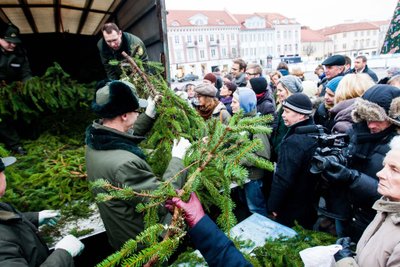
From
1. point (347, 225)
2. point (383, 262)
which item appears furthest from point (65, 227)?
point (347, 225)

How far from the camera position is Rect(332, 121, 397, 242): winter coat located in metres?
2.21

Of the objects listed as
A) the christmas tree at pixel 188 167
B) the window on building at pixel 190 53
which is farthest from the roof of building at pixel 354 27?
the christmas tree at pixel 188 167

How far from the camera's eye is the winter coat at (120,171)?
1.90 meters

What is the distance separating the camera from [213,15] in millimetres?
63375

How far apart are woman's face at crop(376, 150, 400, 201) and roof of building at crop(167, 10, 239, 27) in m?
57.8

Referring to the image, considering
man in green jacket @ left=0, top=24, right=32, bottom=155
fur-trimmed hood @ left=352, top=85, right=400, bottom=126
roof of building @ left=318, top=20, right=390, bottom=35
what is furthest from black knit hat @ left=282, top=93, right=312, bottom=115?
roof of building @ left=318, top=20, right=390, bottom=35

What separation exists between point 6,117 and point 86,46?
4.49 metres

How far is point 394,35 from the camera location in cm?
738

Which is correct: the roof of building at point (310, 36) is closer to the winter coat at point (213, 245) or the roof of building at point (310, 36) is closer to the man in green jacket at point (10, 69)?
the man in green jacket at point (10, 69)

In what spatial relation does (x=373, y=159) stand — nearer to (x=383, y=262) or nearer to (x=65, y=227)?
(x=383, y=262)

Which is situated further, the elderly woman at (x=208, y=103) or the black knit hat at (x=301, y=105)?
the elderly woman at (x=208, y=103)

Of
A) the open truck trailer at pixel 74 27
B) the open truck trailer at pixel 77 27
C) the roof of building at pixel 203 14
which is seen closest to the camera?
the open truck trailer at pixel 77 27

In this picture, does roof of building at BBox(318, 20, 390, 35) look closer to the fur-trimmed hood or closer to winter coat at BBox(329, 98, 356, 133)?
winter coat at BBox(329, 98, 356, 133)

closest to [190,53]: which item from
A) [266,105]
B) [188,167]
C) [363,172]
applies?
[266,105]
